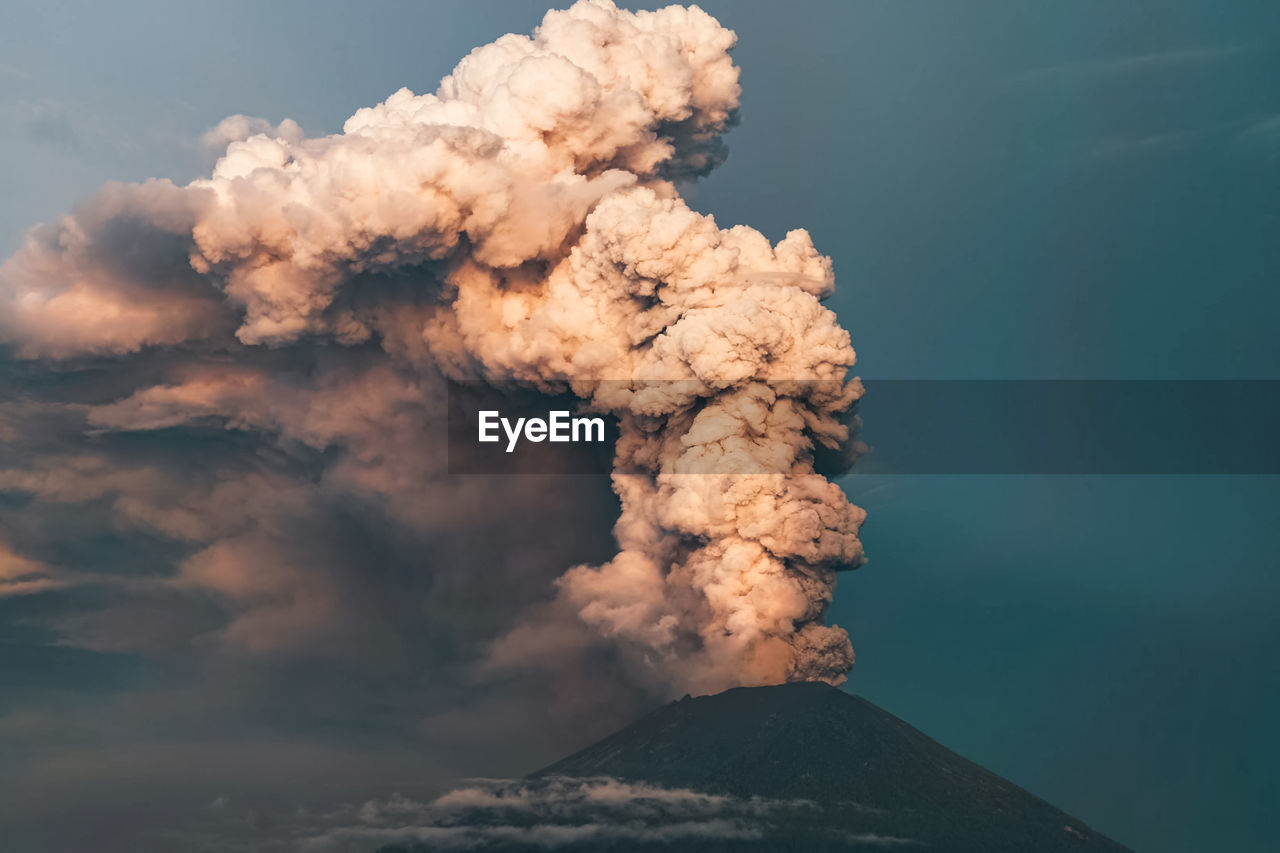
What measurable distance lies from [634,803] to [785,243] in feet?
64.2

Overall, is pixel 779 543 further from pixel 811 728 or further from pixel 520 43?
pixel 520 43

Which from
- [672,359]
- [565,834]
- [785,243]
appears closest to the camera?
[565,834]

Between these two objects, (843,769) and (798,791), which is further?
(843,769)

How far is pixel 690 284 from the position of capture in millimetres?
50875

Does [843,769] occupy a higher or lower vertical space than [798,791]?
higher

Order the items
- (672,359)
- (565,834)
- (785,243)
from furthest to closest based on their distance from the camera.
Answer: (785,243)
(672,359)
(565,834)

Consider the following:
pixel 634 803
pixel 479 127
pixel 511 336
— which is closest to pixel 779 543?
pixel 634 803

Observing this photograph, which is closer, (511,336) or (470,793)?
(470,793)

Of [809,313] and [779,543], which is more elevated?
[809,313]

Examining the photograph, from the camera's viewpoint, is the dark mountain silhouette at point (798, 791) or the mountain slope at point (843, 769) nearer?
the dark mountain silhouette at point (798, 791)

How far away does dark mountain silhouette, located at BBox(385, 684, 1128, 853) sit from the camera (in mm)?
44531

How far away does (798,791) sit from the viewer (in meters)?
45.8

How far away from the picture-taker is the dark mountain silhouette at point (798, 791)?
44.5 metres

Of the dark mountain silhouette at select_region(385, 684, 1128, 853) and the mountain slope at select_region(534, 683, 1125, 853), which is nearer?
the dark mountain silhouette at select_region(385, 684, 1128, 853)
